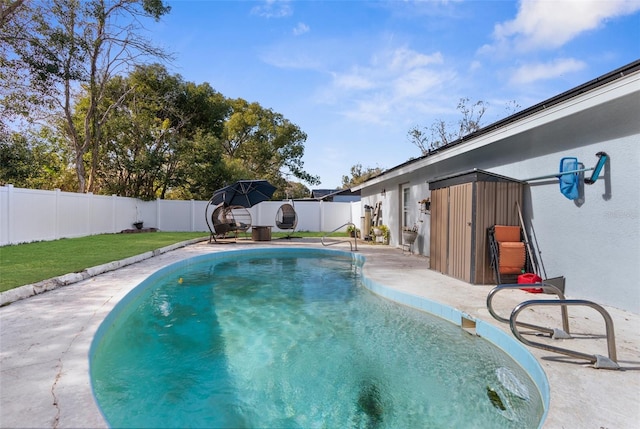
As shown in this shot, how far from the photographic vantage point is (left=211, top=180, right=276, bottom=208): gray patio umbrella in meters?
12.4

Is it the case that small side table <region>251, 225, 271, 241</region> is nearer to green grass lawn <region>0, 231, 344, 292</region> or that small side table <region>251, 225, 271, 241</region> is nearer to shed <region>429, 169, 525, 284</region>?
green grass lawn <region>0, 231, 344, 292</region>

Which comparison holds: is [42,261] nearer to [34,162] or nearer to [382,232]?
[382,232]

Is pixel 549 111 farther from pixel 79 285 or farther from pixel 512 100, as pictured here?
pixel 512 100

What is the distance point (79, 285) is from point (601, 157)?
24.7 ft

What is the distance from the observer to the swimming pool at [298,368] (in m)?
2.40

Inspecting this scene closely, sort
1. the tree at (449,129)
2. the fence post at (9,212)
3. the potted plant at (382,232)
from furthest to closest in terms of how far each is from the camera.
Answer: the tree at (449,129) → the potted plant at (382,232) → the fence post at (9,212)

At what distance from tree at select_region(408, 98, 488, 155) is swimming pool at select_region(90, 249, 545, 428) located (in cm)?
2309

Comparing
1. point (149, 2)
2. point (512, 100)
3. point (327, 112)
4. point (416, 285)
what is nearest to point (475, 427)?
point (416, 285)

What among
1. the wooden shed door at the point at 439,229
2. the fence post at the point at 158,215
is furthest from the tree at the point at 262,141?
the wooden shed door at the point at 439,229

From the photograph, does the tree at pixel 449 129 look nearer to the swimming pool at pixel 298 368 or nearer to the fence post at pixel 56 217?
the fence post at pixel 56 217

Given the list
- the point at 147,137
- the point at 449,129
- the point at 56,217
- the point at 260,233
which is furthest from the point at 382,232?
the point at 449,129

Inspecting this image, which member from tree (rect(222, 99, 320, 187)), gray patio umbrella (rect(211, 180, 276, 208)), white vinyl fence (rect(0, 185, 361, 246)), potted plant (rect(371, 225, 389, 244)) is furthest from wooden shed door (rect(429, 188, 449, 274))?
tree (rect(222, 99, 320, 187))

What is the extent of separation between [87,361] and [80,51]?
15.5m

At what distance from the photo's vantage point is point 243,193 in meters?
12.8
